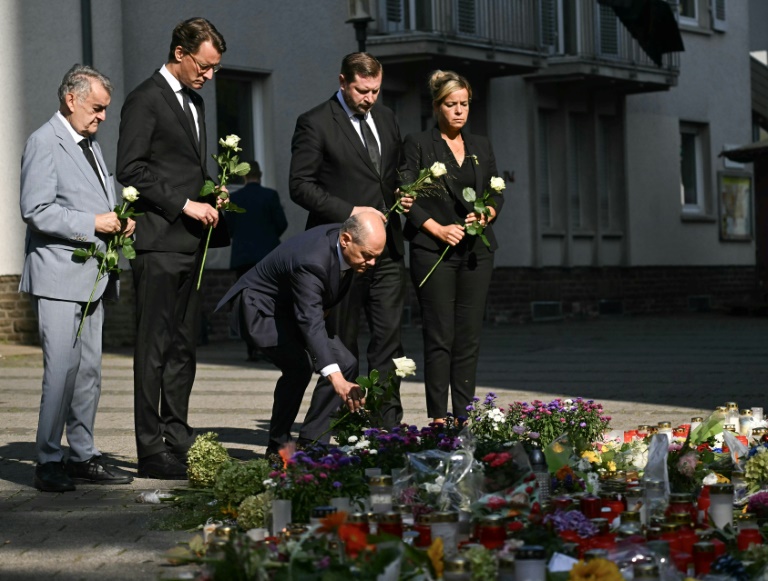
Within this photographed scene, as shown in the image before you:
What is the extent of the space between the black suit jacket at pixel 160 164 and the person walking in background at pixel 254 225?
746 cm

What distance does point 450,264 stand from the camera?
28.8 ft

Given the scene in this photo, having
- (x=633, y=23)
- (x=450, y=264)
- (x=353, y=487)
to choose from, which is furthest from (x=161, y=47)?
(x=353, y=487)

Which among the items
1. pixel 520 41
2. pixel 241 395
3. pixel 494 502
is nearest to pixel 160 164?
Answer: pixel 494 502

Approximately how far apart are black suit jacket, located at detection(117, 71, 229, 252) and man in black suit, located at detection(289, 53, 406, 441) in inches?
23.2

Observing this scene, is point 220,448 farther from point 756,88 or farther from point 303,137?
point 756,88

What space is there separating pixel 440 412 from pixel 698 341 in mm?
11059

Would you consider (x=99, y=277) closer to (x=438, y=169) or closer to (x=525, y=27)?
(x=438, y=169)

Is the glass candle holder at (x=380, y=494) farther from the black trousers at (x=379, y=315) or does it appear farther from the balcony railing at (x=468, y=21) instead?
the balcony railing at (x=468, y=21)

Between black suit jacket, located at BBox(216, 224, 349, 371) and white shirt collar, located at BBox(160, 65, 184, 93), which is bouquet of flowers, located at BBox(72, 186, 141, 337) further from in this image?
white shirt collar, located at BBox(160, 65, 184, 93)

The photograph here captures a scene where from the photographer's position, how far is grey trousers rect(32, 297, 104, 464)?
7.39 meters

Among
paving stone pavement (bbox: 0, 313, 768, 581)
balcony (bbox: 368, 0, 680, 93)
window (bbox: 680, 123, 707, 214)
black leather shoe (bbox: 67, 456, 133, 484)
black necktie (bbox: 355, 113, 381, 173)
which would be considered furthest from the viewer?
window (bbox: 680, 123, 707, 214)

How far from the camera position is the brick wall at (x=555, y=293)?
19406 millimetres

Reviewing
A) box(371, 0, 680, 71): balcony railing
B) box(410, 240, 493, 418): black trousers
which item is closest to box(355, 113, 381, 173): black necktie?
box(410, 240, 493, 418): black trousers

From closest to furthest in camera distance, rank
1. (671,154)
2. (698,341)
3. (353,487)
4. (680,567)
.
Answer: (680,567) → (353,487) → (698,341) → (671,154)
